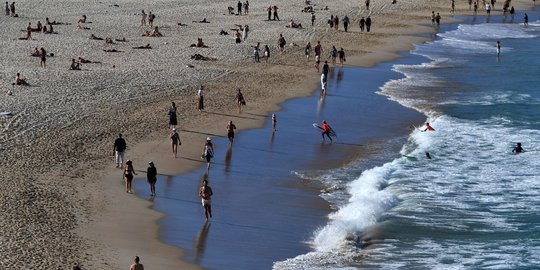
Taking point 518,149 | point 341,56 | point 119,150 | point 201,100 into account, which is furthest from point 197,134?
point 341,56

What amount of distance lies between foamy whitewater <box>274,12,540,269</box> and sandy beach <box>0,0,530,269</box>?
436 centimetres

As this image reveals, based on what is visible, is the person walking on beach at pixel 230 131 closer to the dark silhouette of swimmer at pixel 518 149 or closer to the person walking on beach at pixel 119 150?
the person walking on beach at pixel 119 150

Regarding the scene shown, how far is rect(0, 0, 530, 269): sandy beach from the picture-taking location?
72.4ft

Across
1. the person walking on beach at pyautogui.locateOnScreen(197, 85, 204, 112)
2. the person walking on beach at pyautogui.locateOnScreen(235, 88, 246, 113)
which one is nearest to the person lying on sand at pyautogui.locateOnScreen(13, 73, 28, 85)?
the person walking on beach at pyautogui.locateOnScreen(197, 85, 204, 112)

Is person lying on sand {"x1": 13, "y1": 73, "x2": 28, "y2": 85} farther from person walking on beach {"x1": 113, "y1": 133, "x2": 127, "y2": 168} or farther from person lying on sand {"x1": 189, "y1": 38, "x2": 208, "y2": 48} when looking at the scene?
person lying on sand {"x1": 189, "y1": 38, "x2": 208, "y2": 48}

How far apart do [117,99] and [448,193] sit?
46.9ft

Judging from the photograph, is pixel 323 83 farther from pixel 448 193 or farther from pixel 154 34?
pixel 154 34

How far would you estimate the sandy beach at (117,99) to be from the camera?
72.4 feet

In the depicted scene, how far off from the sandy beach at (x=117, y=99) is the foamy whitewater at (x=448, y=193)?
4357 millimetres

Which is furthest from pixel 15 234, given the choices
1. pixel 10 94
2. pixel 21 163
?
pixel 10 94

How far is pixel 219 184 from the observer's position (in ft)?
88.7

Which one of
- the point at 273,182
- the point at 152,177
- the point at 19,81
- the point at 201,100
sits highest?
the point at 19,81

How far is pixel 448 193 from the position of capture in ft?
90.3

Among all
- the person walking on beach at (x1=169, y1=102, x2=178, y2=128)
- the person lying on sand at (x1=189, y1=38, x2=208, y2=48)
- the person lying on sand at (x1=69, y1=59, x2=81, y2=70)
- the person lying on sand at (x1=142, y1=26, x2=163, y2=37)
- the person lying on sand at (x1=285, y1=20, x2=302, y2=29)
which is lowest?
the person walking on beach at (x1=169, y1=102, x2=178, y2=128)
